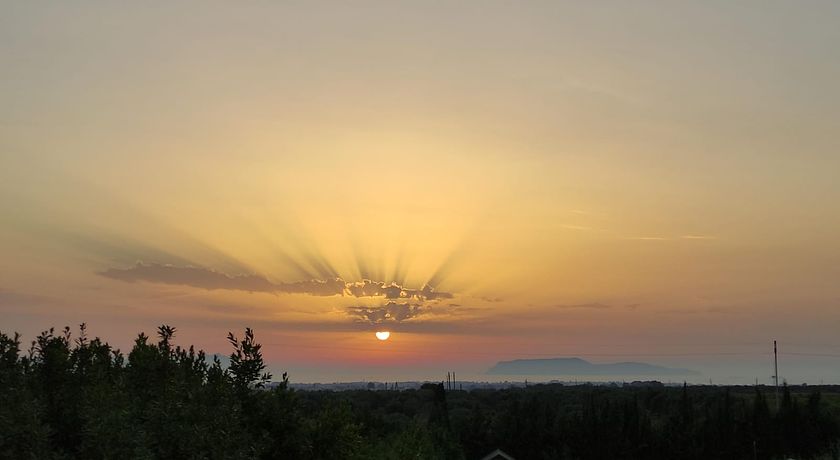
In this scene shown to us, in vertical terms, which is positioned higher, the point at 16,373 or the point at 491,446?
the point at 16,373

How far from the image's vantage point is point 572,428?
90812 millimetres

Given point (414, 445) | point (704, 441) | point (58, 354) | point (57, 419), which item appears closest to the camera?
point (57, 419)

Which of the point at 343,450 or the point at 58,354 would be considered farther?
the point at 58,354

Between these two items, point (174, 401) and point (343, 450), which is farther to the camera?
point (343, 450)

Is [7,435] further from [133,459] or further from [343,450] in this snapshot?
[343,450]

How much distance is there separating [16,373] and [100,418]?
5.00 m

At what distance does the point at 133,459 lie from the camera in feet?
59.6

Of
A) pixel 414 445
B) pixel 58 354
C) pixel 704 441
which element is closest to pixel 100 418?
pixel 58 354

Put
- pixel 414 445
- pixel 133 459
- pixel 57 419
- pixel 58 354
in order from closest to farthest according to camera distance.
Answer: pixel 133 459
pixel 57 419
pixel 58 354
pixel 414 445

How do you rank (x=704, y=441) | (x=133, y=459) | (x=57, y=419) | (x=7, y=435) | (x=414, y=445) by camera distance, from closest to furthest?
(x=133, y=459) < (x=7, y=435) < (x=57, y=419) < (x=414, y=445) < (x=704, y=441)

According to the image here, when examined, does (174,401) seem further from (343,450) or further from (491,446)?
(491,446)

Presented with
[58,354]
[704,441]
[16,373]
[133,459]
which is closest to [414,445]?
[58,354]

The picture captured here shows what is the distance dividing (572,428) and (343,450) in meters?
72.0

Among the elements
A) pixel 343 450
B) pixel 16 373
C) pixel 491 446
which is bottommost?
pixel 491 446
